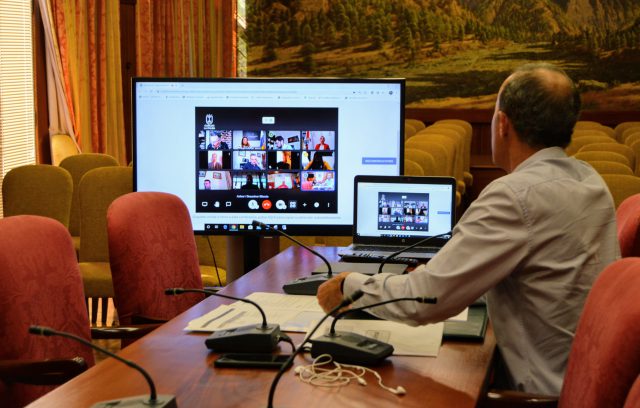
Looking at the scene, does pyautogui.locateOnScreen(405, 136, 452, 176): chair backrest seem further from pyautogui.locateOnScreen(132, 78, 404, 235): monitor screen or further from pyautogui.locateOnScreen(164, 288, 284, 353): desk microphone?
pyautogui.locateOnScreen(164, 288, 284, 353): desk microphone

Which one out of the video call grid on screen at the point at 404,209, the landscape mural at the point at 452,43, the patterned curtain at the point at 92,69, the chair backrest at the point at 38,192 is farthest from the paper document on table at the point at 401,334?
the landscape mural at the point at 452,43

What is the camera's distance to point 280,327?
7.39ft

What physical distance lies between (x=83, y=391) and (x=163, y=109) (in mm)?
1785

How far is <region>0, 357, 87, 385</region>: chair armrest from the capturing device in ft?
7.21

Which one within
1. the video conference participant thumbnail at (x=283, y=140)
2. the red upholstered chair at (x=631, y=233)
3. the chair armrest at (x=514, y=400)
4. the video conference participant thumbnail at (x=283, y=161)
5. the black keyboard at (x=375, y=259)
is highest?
the video conference participant thumbnail at (x=283, y=140)

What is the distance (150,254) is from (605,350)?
1.81 metres

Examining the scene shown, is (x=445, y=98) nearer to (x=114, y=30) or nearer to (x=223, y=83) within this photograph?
(x=114, y=30)

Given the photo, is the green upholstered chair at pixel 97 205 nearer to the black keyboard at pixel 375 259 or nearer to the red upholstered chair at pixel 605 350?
the black keyboard at pixel 375 259

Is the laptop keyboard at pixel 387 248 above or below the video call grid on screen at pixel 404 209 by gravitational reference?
below

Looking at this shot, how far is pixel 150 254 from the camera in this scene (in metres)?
3.13

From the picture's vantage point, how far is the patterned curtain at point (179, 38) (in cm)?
941

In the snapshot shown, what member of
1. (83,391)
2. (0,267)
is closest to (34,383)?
(0,267)

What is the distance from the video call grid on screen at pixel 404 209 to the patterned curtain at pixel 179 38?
647cm

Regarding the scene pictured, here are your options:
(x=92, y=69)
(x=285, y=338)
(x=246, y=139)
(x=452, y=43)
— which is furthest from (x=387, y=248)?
(x=452, y=43)
